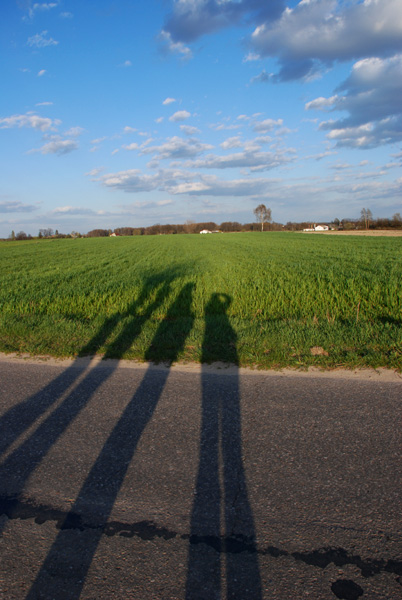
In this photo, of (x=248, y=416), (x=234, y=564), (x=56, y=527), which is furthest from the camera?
(x=248, y=416)

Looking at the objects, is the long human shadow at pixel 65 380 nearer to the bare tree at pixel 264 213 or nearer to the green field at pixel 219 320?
the green field at pixel 219 320

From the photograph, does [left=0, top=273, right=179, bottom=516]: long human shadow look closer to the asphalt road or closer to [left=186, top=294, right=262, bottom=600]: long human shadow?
the asphalt road

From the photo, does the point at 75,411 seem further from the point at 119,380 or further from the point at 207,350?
the point at 207,350

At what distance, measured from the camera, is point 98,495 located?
2.60 m

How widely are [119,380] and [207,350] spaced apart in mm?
1490

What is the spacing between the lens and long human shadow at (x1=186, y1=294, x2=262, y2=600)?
1.94m

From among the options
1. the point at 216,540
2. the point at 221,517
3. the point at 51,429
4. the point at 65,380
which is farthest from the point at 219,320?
the point at 216,540

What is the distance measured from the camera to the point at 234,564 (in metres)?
2.04

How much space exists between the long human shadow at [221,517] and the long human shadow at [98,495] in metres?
0.53

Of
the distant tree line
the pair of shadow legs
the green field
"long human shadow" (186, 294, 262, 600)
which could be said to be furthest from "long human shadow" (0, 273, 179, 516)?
the distant tree line

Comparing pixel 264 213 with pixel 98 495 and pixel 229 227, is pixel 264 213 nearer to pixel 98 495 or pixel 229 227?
pixel 229 227

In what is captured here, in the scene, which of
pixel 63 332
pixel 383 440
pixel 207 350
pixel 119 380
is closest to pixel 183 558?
pixel 383 440

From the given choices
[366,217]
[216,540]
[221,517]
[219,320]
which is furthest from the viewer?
[366,217]

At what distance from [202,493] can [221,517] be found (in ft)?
0.82
